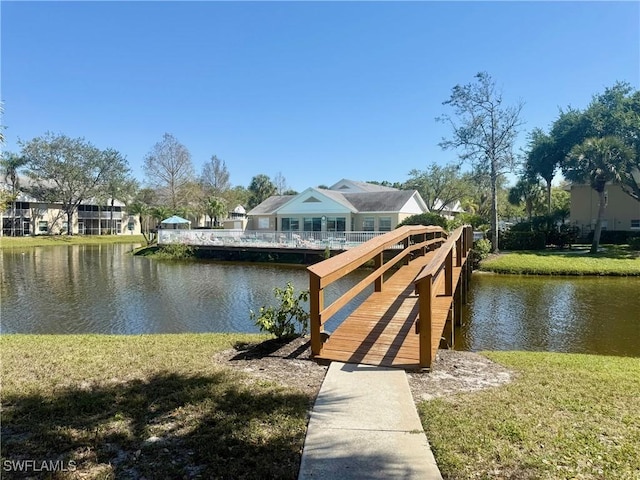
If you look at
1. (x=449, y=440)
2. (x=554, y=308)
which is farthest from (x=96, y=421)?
(x=554, y=308)

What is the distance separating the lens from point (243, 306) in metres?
13.3

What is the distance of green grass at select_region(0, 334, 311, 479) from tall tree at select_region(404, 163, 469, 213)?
164ft

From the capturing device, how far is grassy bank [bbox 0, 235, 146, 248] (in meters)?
41.3

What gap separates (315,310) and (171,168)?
168 ft

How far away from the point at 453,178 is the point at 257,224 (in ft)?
88.2

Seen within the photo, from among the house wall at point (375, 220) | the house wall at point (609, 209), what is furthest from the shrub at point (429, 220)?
the house wall at point (609, 209)

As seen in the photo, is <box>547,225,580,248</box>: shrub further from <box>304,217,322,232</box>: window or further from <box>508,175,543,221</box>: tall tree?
<box>304,217,322,232</box>: window

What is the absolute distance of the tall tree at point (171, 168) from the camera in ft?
168

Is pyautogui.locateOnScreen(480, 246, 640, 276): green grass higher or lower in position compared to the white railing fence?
lower

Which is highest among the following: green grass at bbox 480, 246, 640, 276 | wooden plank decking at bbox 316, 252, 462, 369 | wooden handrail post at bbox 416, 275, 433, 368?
wooden handrail post at bbox 416, 275, 433, 368

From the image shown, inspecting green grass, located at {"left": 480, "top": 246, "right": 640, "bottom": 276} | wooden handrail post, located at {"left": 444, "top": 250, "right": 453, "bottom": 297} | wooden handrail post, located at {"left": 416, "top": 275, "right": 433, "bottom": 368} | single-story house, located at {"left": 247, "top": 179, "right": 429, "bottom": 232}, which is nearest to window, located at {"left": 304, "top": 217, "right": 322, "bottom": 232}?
single-story house, located at {"left": 247, "top": 179, "right": 429, "bottom": 232}

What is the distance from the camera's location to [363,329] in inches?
237

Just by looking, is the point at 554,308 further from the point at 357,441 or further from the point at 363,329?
the point at 357,441

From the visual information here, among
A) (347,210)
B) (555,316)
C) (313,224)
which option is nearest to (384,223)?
(347,210)
